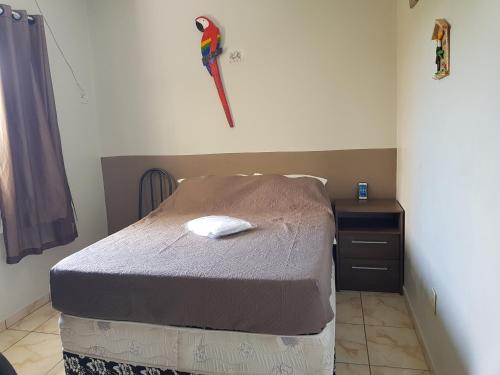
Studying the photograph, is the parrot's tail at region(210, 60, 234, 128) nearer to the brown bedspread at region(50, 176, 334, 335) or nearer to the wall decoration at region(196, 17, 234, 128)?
the wall decoration at region(196, 17, 234, 128)

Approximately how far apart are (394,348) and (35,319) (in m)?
2.41

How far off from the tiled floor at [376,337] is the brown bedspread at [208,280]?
0.57 metres

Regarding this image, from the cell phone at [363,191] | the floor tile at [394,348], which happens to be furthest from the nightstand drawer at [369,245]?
the floor tile at [394,348]

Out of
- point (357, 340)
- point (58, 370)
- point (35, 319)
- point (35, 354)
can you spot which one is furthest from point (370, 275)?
point (35, 319)

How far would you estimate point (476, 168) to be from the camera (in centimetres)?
122

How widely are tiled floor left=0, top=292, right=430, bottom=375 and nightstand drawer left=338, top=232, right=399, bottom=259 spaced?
297 mm

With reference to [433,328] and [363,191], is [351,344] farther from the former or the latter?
[363,191]

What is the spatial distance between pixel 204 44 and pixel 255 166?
1087 millimetres

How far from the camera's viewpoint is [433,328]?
5.94 feet

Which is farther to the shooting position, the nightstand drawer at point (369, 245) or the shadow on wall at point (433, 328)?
the nightstand drawer at point (369, 245)

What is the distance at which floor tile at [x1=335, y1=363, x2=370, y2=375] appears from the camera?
1864mm

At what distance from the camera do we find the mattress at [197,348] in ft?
4.84

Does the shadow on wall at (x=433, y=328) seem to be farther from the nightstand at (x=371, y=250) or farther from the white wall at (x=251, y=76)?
the white wall at (x=251, y=76)

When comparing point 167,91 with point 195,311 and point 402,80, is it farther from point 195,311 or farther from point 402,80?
point 195,311
